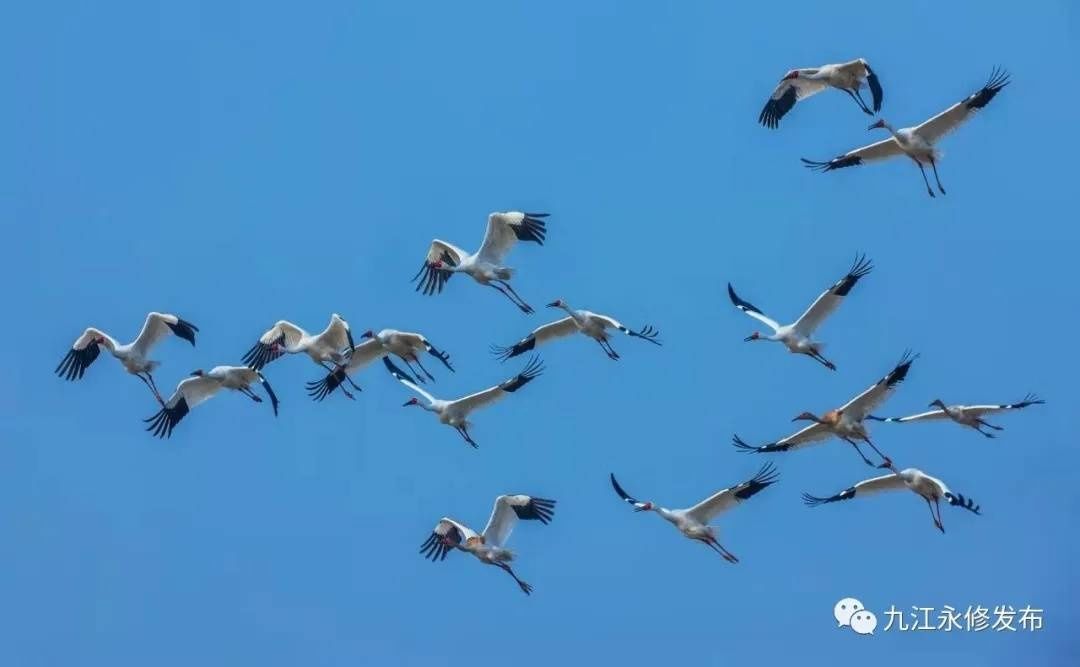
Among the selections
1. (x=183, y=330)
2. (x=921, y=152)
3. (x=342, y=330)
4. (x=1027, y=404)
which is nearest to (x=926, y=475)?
(x=1027, y=404)

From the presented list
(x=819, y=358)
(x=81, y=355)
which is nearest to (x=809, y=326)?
(x=819, y=358)

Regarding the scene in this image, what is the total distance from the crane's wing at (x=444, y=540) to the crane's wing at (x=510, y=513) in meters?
0.44

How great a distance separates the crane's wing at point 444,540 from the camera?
101ft

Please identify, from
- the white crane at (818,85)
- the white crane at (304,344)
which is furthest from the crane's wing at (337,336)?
the white crane at (818,85)

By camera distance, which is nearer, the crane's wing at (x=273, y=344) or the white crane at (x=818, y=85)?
the white crane at (x=818, y=85)

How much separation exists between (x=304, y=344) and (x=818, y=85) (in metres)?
8.39

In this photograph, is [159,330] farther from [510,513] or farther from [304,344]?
[510,513]

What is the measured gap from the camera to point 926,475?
29031 mm

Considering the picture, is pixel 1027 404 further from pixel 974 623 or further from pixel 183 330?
pixel 183 330

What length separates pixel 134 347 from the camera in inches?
1256

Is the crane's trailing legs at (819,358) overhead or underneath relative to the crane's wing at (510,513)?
overhead

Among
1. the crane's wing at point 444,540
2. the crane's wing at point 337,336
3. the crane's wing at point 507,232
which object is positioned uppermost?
the crane's wing at point 507,232

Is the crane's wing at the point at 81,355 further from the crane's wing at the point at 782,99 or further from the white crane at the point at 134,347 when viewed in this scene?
the crane's wing at the point at 782,99

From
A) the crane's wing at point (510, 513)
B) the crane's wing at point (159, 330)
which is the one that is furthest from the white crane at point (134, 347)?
the crane's wing at point (510, 513)
